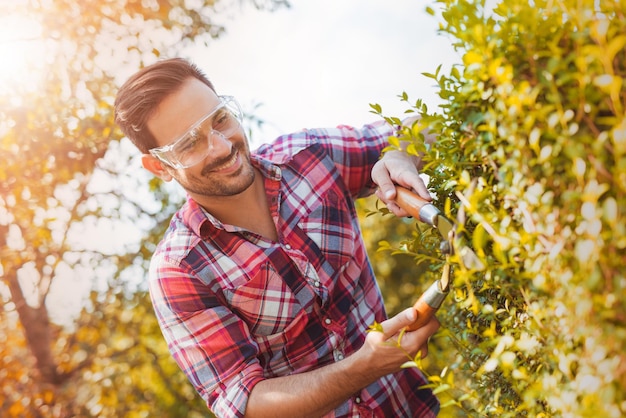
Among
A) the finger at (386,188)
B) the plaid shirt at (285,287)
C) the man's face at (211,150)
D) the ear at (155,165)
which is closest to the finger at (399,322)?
the finger at (386,188)

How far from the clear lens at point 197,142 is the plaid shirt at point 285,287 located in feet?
0.82

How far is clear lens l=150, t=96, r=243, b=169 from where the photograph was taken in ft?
8.92

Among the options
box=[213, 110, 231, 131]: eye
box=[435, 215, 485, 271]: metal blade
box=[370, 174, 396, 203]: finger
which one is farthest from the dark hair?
box=[435, 215, 485, 271]: metal blade

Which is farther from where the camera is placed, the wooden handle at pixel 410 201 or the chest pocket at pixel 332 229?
the chest pocket at pixel 332 229

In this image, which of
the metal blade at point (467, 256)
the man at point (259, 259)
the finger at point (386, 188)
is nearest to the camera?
the metal blade at point (467, 256)

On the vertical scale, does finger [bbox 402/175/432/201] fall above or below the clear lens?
above

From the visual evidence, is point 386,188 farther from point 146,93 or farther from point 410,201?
point 146,93

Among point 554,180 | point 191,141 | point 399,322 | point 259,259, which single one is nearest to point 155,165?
point 191,141

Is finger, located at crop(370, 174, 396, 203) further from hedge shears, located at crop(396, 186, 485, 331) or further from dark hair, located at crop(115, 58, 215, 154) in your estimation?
dark hair, located at crop(115, 58, 215, 154)

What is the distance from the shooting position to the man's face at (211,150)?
2721 mm

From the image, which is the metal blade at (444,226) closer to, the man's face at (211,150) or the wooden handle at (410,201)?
the wooden handle at (410,201)

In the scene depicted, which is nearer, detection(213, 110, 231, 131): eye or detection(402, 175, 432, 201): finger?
detection(402, 175, 432, 201): finger

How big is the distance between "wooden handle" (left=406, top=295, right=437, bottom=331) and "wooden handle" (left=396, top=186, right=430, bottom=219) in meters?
0.30

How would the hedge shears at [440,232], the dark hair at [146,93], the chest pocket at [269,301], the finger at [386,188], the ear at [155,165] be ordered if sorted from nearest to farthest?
the hedge shears at [440,232]
the finger at [386,188]
the chest pocket at [269,301]
the dark hair at [146,93]
the ear at [155,165]
